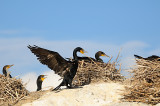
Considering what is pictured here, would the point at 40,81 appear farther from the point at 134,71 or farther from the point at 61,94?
the point at 134,71

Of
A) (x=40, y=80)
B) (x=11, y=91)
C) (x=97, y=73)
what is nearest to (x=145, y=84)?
(x=97, y=73)

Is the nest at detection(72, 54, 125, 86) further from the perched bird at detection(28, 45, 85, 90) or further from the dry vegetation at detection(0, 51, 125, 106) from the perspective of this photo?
the perched bird at detection(28, 45, 85, 90)

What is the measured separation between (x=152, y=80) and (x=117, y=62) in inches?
117

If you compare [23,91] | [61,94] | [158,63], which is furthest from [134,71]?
[23,91]

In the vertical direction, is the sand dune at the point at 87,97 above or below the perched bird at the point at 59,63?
below

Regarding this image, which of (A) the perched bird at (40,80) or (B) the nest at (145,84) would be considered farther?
(A) the perched bird at (40,80)

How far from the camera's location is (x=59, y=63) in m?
11.4

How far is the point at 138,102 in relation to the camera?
937 cm

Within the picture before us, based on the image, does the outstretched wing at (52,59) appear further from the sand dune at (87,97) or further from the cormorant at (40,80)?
the cormorant at (40,80)

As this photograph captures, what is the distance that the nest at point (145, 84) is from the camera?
9297 mm

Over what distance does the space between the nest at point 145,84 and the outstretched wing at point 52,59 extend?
8.13ft

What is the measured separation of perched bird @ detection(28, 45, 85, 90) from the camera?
11.2 metres

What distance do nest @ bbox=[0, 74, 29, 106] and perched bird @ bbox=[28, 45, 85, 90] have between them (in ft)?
4.11

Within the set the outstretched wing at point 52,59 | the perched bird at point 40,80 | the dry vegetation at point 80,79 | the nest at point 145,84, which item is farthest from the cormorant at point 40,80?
the nest at point 145,84
